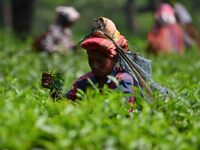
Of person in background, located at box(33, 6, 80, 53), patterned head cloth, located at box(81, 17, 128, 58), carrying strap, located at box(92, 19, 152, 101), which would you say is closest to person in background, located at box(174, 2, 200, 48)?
person in background, located at box(33, 6, 80, 53)

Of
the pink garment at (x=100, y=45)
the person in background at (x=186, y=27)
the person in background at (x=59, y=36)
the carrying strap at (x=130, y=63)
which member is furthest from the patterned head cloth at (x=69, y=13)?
the pink garment at (x=100, y=45)

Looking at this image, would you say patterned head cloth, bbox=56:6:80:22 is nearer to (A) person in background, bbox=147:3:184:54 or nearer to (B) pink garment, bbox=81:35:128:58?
(A) person in background, bbox=147:3:184:54

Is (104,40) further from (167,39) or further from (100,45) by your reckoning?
(167,39)

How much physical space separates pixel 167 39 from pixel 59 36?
129 inches

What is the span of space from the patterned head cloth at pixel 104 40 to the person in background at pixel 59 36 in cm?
771

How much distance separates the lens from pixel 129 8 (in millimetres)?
34938

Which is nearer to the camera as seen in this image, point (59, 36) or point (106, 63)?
point (106, 63)

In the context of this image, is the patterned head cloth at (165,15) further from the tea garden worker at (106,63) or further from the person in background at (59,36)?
the tea garden worker at (106,63)

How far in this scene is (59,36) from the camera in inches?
547

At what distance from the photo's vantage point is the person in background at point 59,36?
44.8ft

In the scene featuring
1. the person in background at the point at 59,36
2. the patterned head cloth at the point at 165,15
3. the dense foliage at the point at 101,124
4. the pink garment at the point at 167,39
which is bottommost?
the dense foliage at the point at 101,124

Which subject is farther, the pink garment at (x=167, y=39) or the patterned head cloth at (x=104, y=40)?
the pink garment at (x=167, y=39)

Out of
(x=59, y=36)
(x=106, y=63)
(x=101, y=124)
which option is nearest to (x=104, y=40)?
(x=106, y=63)

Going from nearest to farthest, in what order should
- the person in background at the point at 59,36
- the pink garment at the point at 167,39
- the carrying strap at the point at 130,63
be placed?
the carrying strap at the point at 130,63, the person in background at the point at 59,36, the pink garment at the point at 167,39
